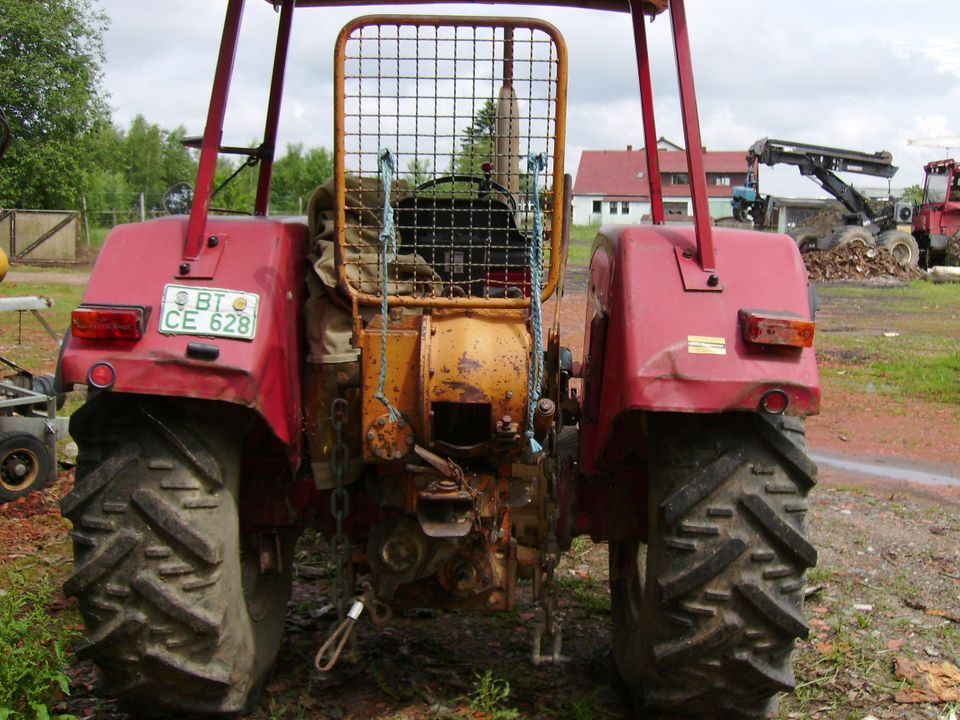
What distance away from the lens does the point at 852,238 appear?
2656 centimetres

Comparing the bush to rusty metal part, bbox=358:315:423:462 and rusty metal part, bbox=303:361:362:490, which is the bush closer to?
rusty metal part, bbox=303:361:362:490

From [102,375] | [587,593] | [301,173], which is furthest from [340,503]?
[301,173]

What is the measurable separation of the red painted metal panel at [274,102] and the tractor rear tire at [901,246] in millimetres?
24612

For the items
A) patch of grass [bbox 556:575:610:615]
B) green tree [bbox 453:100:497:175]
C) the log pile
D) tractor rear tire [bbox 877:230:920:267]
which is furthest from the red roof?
green tree [bbox 453:100:497:175]

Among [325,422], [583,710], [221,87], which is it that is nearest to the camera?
[325,422]

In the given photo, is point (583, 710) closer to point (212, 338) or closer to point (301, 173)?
point (212, 338)

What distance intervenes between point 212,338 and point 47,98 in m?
31.8

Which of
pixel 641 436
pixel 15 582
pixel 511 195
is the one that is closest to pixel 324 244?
pixel 511 195

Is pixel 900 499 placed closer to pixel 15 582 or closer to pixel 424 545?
pixel 424 545

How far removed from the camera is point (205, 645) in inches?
126

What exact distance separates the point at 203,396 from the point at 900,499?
16.4 ft

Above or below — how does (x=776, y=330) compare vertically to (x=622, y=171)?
below

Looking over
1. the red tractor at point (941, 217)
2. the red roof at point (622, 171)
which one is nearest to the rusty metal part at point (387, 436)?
the red tractor at point (941, 217)

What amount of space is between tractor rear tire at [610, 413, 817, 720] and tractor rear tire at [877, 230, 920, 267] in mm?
25371
